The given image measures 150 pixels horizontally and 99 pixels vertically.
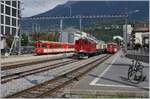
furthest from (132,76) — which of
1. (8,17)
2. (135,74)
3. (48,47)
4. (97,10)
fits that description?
(97,10)

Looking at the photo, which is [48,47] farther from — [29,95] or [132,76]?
[29,95]

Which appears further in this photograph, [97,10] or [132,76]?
[97,10]

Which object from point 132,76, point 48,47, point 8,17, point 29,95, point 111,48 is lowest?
point 29,95

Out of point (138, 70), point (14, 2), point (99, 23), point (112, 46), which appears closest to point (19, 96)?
point (138, 70)

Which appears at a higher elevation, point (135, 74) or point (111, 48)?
point (111, 48)

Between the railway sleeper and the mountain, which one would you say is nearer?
the railway sleeper

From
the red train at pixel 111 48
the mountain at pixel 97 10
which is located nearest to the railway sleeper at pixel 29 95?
the mountain at pixel 97 10

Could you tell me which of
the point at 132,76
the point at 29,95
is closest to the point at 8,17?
the point at 132,76

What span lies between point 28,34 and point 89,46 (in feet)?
205

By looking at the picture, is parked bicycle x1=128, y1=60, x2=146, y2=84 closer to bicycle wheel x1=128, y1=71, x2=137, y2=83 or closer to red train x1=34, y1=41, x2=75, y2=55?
bicycle wheel x1=128, y1=71, x2=137, y2=83

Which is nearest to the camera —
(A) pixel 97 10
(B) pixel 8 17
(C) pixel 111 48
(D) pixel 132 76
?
(D) pixel 132 76

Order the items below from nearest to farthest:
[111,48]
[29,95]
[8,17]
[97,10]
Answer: [29,95] < [111,48] < [8,17] < [97,10]

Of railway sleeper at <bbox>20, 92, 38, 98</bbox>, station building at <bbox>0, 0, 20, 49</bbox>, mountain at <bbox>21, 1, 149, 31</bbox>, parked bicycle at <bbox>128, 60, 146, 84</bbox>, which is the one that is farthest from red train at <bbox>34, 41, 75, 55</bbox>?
railway sleeper at <bbox>20, 92, 38, 98</bbox>

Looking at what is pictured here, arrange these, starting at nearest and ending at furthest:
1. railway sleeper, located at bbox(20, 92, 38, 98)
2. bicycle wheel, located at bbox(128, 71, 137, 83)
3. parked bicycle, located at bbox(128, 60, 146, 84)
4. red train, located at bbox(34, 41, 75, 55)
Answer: railway sleeper, located at bbox(20, 92, 38, 98), parked bicycle, located at bbox(128, 60, 146, 84), bicycle wheel, located at bbox(128, 71, 137, 83), red train, located at bbox(34, 41, 75, 55)
